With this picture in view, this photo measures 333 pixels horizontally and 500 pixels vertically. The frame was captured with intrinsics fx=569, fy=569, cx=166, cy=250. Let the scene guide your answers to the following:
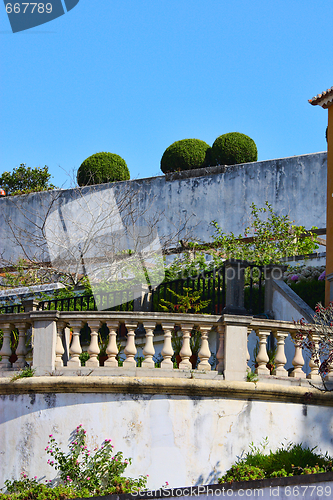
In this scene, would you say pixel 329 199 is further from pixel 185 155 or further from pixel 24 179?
pixel 24 179

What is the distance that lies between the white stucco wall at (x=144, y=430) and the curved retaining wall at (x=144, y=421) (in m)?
Answer: 0.01

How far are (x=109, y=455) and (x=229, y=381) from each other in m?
1.81

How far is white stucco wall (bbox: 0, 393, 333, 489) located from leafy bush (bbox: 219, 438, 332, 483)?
0.14 meters

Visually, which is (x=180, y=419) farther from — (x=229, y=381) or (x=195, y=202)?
(x=195, y=202)

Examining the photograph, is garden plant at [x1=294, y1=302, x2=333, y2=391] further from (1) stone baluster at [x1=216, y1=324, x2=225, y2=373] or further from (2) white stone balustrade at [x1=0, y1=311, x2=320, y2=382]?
(1) stone baluster at [x1=216, y1=324, x2=225, y2=373]

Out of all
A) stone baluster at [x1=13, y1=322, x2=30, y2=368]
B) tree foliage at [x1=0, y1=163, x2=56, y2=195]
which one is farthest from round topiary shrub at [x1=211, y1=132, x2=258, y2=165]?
stone baluster at [x1=13, y1=322, x2=30, y2=368]

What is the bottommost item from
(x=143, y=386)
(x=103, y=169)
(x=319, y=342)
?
(x=143, y=386)

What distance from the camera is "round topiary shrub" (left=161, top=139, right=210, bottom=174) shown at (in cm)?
2427

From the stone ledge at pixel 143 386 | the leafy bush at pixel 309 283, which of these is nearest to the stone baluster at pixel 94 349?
the stone ledge at pixel 143 386

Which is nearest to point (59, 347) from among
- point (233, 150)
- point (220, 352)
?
point (220, 352)

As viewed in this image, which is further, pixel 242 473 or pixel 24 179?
pixel 24 179

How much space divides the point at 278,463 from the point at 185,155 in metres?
18.5

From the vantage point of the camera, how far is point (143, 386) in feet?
24.1

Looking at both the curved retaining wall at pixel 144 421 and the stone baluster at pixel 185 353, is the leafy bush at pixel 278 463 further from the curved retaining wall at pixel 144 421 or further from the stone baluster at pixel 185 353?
the stone baluster at pixel 185 353
